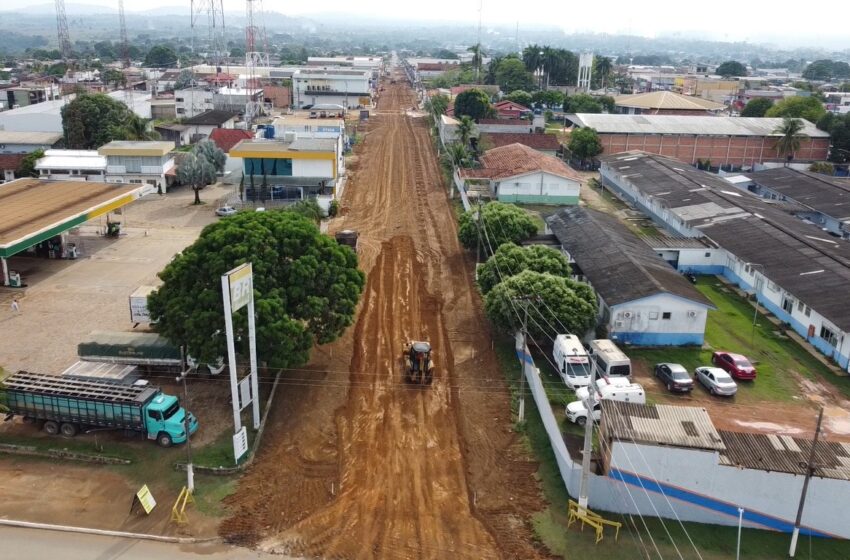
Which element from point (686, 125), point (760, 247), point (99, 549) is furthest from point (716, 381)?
point (686, 125)

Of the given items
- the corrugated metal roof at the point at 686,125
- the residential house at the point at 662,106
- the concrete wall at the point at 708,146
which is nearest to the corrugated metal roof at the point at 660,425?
the concrete wall at the point at 708,146

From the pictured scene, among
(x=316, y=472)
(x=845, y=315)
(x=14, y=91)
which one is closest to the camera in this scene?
(x=316, y=472)

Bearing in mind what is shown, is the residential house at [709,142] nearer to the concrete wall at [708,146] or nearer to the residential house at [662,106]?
the concrete wall at [708,146]

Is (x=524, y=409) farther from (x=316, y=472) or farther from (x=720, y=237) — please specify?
(x=720, y=237)

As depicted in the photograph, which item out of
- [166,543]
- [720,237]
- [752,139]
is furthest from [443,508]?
[752,139]

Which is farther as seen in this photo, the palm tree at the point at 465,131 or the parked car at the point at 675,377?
the palm tree at the point at 465,131

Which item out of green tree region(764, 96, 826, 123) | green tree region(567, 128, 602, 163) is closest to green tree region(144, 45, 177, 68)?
green tree region(567, 128, 602, 163)

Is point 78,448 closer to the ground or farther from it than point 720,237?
closer to the ground

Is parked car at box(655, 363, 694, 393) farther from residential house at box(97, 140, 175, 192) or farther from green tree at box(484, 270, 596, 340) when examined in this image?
residential house at box(97, 140, 175, 192)

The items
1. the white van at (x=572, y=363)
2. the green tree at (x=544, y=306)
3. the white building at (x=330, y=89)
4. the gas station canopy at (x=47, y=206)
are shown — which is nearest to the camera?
the white van at (x=572, y=363)
